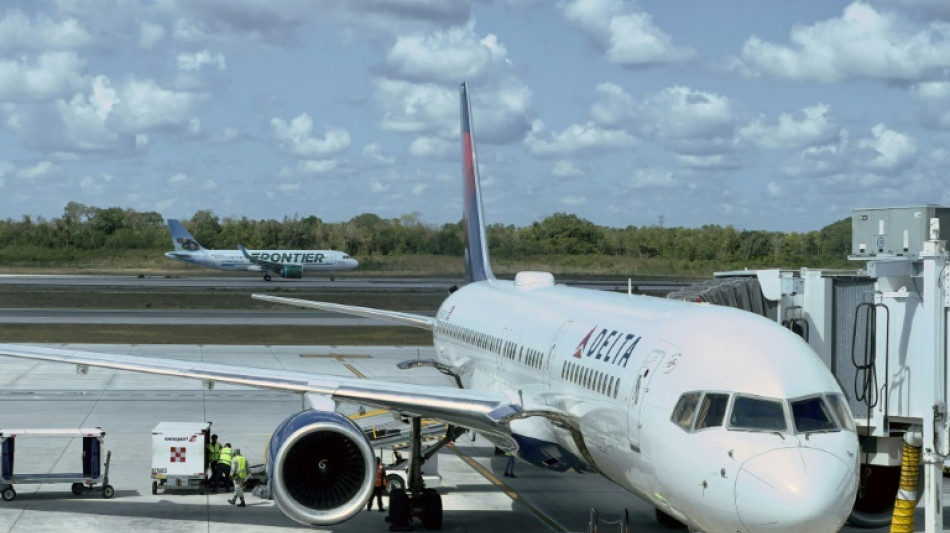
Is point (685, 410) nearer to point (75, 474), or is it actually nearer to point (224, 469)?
point (224, 469)

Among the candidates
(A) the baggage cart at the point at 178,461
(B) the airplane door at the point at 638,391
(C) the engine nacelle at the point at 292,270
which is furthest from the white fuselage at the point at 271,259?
(B) the airplane door at the point at 638,391

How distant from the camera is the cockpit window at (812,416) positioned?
1287cm

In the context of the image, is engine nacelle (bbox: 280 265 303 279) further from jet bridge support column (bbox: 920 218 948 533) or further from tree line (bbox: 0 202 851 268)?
jet bridge support column (bbox: 920 218 948 533)

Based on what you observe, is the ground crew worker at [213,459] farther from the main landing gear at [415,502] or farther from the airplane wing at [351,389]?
the main landing gear at [415,502]

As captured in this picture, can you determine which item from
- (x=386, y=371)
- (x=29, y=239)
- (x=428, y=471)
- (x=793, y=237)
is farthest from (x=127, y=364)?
(x=29, y=239)

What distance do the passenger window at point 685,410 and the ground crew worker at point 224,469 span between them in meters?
13.1

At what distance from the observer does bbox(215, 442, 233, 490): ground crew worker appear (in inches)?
959

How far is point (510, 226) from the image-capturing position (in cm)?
9194

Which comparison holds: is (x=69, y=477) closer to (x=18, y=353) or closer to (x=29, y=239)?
(x=18, y=353)

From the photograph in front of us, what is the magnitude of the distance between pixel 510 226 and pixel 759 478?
79777 millimetres

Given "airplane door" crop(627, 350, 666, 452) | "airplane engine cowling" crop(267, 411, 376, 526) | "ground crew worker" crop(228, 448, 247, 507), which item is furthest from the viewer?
"ground crew worker" crop(228, 448, 247, 507)

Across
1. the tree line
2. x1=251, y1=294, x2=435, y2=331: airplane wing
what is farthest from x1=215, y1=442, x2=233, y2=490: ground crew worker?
the tree line

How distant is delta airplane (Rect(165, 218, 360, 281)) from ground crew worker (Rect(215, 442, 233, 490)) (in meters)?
94.5

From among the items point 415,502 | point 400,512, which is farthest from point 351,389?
point 415,502
